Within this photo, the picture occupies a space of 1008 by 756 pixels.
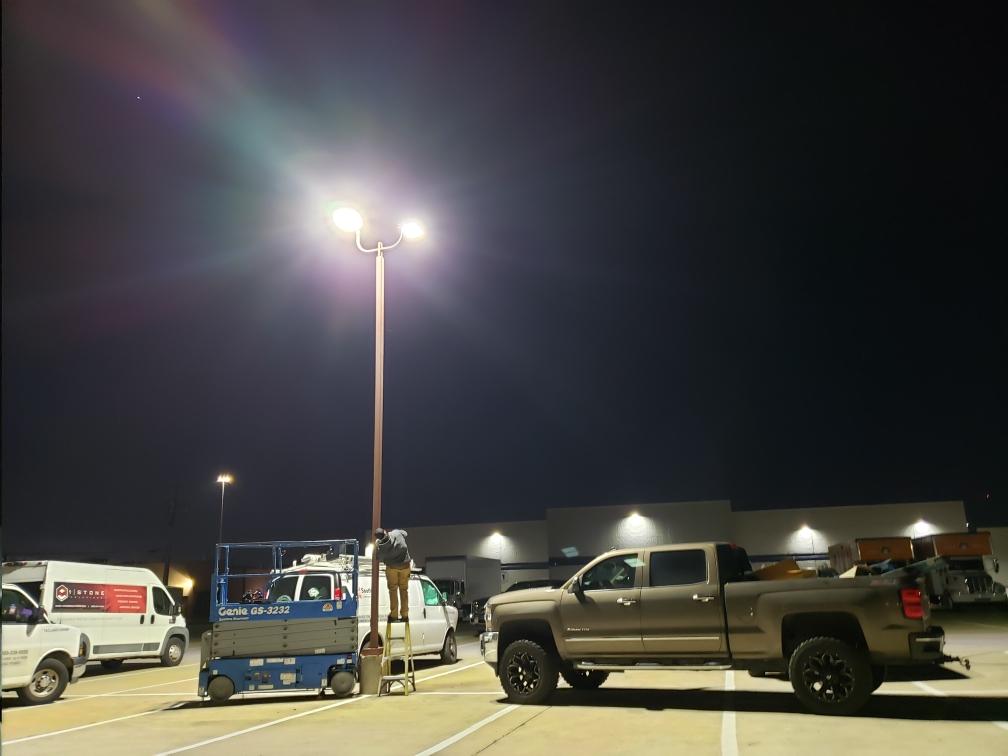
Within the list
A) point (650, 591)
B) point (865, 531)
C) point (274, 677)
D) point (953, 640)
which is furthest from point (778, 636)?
point (865, 531)

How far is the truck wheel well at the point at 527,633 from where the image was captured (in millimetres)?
10984

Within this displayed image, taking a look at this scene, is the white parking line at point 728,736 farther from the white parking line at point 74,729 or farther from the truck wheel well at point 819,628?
the white parking line at point 74,729

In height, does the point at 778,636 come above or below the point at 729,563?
below

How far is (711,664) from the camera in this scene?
31.5 ft

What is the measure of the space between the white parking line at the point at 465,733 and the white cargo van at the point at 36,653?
8.55 m

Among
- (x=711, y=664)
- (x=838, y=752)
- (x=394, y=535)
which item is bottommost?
(x=838, y=752)

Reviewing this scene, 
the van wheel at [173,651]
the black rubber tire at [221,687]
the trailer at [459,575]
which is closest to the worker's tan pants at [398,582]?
the black rubber tire at [221,687]

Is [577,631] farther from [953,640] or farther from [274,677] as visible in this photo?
[953,640]

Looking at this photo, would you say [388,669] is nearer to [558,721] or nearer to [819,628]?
[558,721]

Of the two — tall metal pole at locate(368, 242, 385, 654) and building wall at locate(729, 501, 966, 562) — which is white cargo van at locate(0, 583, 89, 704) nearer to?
tall metal pole at locate(368, 242, 385, 654)

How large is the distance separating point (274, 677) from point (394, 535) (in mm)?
2801

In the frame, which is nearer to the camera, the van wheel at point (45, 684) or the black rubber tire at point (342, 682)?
the black rubber tire at point (342, 682)

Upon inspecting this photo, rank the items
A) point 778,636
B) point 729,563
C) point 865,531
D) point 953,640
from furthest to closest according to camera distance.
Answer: point 865,531, point 953,640, point 729,563, point 778,636

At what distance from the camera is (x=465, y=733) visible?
28.6ft
